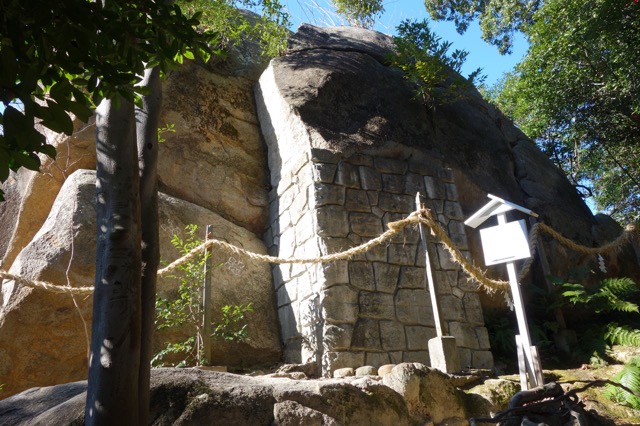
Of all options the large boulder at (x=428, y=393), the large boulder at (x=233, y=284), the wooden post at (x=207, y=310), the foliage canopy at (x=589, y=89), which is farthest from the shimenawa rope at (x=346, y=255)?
the foliage canopy at (x=589, y=89)

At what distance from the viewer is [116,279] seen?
2100mm

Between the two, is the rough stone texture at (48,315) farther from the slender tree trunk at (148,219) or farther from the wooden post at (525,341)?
the wooden post at (525,341)

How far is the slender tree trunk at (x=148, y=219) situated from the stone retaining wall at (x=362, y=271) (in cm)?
283

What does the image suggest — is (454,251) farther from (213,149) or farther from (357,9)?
(357,9)

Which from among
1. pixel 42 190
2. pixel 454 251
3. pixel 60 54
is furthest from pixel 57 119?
pixel 42 190

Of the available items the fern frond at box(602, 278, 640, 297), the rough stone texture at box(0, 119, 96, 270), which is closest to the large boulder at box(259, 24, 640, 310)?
the fern frond at box(602, 278, 640, 297)

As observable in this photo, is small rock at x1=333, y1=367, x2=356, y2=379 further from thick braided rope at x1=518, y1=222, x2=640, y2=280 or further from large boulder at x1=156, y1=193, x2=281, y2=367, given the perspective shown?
thick braided rope at x1=518, y1=222, x2=640, y2=280

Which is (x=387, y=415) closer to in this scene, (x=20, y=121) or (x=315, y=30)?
(x=20, y=121)

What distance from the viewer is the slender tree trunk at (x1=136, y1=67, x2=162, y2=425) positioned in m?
2.15

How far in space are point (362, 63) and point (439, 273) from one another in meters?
3.30

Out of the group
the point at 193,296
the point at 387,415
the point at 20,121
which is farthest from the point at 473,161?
the point at 20,121

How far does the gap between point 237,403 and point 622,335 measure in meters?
4.84

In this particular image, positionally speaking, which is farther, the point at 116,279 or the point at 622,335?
the point at 622,335

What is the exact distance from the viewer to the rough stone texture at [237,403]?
7.89 feet
